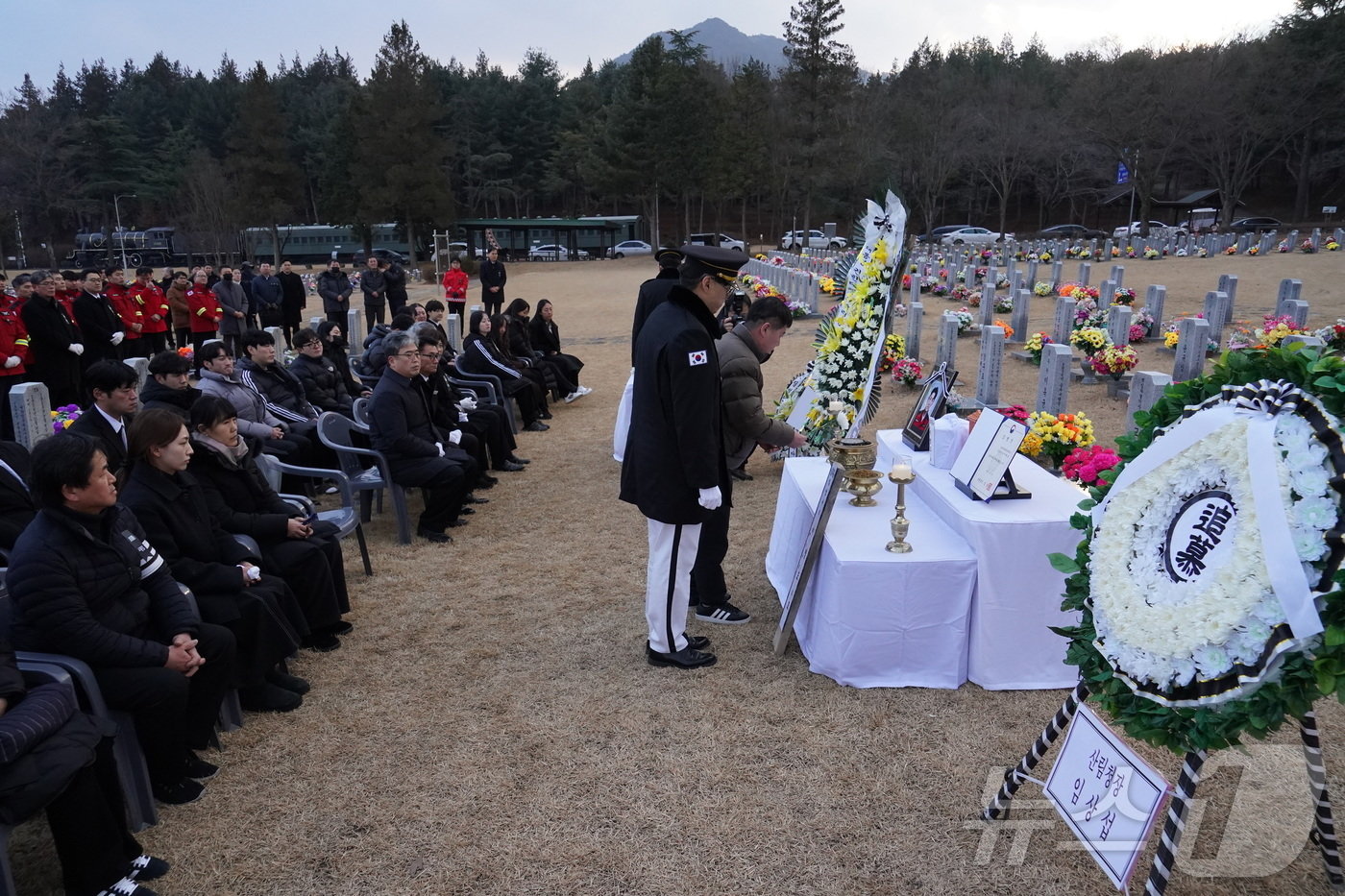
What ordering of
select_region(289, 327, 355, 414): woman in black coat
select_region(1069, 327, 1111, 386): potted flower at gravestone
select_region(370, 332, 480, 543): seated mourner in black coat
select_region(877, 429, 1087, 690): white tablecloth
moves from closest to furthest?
select_region(877, 429, 1087, 690): white tablecloth
select_region(370, 332, 480, 543): seated mourner in black coat
select_region(289, 327, 355, 414): woman in black coat
select_region(1069, 327, 1111, 386): potted flower at gravestone

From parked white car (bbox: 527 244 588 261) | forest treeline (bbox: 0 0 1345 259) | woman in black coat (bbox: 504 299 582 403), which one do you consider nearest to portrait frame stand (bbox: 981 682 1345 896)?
woman in black coat (bbox: 504 299 582 403)

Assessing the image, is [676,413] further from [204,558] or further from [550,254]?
[550,254]

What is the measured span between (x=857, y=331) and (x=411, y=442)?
3.26 m

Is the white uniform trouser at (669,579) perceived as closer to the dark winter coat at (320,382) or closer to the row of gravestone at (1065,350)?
the row of gravestone at (1065,350)

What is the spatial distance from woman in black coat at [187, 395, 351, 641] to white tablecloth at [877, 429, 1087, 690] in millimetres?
3163

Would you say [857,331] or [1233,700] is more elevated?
[857,331]

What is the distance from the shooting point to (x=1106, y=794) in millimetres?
2553

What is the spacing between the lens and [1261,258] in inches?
984

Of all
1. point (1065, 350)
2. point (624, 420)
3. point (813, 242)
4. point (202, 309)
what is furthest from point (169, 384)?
point (813, 242)

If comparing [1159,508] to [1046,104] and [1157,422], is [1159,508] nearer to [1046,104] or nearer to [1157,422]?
[1157,422]

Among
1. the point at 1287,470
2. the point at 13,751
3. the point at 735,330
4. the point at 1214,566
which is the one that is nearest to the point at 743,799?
the point at 1214,566

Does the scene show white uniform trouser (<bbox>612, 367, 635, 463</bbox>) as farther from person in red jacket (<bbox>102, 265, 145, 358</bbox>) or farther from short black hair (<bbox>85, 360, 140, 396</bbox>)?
person in red jacket (<bbox>102, 265, 145, 358</bbox>)

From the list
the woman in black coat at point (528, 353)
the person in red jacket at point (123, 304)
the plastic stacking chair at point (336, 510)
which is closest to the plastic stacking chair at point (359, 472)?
the plastic stacking chair at point (336, 510)

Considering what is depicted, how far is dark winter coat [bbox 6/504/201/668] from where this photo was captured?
9.77 feet
